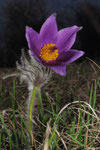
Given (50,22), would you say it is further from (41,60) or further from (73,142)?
(73,142)

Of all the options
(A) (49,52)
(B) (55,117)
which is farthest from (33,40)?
(B) (55,117)

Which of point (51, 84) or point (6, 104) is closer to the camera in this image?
point (6, 104)

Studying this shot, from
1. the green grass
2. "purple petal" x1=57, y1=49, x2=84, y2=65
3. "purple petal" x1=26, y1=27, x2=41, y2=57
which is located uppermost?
"purple petal" x1=26, y1=27, x2=41, y2=57

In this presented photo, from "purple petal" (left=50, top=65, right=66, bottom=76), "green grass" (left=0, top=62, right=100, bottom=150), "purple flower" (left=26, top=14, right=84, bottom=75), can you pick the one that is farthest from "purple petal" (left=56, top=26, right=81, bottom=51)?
"green grass" (left=0, top=62, right=100, bottom=150)

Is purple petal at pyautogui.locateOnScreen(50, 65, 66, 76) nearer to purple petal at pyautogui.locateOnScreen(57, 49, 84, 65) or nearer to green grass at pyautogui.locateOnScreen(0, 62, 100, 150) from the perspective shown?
purple petal at pyautogui.locateOnScreen(57, 49, 84, 65)

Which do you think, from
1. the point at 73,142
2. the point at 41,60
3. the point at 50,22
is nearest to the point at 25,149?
the point at 73,142
